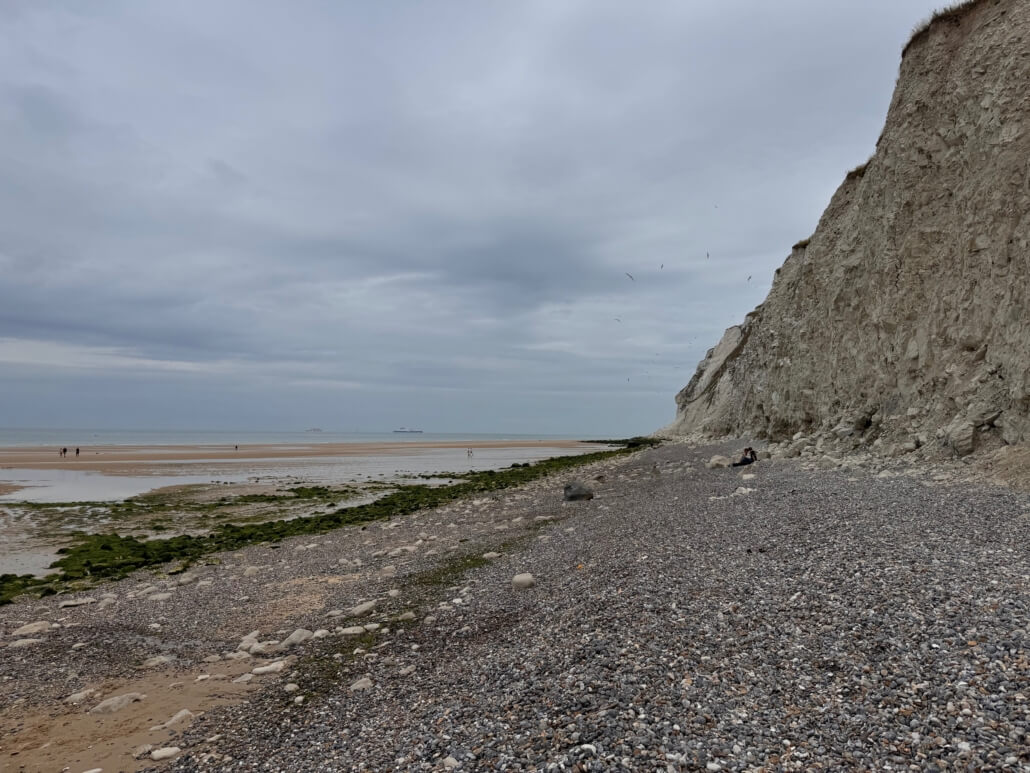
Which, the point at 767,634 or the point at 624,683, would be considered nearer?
the point at 624,683

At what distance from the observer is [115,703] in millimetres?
6453

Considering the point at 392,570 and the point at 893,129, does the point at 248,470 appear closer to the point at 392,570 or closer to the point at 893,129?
the point at 392,570

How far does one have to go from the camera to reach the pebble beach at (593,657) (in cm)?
409

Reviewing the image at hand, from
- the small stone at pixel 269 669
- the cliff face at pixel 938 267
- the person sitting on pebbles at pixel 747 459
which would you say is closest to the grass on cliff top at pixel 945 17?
the cliff face at pixel 938 267

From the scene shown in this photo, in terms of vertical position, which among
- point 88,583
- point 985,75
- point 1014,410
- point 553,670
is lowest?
point 88,583

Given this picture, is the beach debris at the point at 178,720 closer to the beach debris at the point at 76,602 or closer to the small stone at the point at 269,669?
the small stone at the point at 269,669

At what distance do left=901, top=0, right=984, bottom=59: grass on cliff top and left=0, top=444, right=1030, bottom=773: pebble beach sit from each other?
58.0 ft

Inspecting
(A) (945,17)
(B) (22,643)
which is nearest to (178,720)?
(B) (22,643)

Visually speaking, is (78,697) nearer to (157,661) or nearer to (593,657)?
(157,661)

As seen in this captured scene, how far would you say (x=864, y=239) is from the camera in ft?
76.6

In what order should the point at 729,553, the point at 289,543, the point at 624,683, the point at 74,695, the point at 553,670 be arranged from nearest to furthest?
the point at 624,683, the point at 553,670, the point at 74,695, the point at 729,553, the point at 289,543

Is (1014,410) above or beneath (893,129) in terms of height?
beneath

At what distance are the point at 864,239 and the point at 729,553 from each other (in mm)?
20050

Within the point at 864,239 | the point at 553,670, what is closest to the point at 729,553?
the point at 553,670
